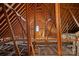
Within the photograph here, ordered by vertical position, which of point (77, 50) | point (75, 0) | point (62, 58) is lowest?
point (77, 50)

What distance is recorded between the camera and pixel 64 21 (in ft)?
43.9

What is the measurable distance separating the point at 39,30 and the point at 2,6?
12.1 meters

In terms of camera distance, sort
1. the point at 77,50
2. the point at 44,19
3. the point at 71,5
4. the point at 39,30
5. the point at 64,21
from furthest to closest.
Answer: the point at 39,30 < the point at 44,19 < the point at 64,21 < the point at 71,5 < the point at 77,50

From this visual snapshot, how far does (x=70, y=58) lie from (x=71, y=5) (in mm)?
8499

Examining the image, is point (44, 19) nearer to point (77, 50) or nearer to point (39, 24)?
point (39, 24)

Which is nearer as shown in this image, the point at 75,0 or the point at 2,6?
the point at 75,0

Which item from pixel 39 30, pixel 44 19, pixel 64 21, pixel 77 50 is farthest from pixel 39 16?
pixel 77 50

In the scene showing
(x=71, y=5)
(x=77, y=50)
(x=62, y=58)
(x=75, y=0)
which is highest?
(x=71, y=5)

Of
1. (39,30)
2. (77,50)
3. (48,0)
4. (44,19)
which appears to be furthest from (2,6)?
(39,30)

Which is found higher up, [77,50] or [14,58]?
[14,58]

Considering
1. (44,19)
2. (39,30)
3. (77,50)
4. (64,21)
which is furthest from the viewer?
A: (39,30)

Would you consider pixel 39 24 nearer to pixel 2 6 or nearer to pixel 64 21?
pixel 64 21

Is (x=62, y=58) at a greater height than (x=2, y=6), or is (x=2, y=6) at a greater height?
(x=2, y=6)

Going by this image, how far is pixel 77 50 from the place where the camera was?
9.47 m
